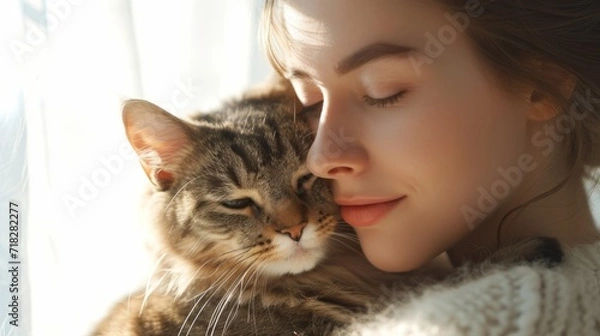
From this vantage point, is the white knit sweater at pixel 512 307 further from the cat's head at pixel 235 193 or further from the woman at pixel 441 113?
the cat's head at pixel 235 193

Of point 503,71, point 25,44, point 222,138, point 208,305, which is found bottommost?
point 208,305

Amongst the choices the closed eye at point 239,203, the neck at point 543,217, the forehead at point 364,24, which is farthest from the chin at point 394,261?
the forehead at point 364,24

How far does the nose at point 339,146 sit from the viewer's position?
105 centimetres

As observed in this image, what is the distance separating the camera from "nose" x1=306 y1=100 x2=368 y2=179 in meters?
1.05

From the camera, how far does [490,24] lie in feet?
3.42

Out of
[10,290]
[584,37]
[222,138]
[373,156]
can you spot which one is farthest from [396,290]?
[10,290]

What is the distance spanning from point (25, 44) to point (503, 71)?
85cm

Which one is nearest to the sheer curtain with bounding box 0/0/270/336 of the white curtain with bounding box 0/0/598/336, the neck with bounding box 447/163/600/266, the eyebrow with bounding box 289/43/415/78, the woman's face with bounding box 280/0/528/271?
the white curtain with bounding box 0/0/598/336

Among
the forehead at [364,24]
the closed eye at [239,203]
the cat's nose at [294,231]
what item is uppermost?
the forehead at [364,24]

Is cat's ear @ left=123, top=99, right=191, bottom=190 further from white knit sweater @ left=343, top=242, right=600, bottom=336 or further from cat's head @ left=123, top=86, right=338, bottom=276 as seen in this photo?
white knit sweater @ left=343, top=242, right=600, bottom=336

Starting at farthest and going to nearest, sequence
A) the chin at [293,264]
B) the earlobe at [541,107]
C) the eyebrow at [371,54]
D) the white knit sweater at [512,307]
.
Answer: the chin at [293,264]
the earlobe at [541,107]
the eyebrow at [371,54]
the white knit sweater at [512,307]

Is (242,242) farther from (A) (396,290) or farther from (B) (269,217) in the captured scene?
(A) (396,290)

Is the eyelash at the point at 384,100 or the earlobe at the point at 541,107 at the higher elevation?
the eyelash at the point at 384,100

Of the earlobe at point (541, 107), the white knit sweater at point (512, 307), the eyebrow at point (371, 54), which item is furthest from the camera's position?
the earlobe at point (541, 107)
